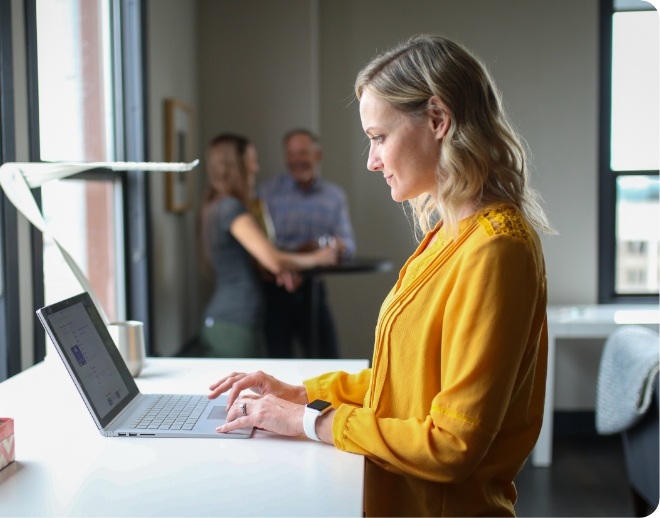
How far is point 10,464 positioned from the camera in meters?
1.09

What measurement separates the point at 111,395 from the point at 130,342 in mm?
379

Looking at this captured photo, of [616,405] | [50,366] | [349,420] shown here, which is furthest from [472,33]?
[349,420]

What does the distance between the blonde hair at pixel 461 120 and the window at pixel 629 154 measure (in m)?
3.04

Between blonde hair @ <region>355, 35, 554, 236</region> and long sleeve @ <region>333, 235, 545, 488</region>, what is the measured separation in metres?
0.11

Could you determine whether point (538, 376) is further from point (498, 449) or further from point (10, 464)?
point (10, 464)

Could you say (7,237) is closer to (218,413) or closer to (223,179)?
(218,413)

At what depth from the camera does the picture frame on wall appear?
10.9 feet

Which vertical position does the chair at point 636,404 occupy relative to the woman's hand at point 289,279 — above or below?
below

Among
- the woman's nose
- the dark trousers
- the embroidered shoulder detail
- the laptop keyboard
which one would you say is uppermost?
the woman's nose

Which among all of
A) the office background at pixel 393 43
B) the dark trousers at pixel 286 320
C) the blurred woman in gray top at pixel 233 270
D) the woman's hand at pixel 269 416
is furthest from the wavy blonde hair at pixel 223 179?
the woman's hand at pixel 269 416

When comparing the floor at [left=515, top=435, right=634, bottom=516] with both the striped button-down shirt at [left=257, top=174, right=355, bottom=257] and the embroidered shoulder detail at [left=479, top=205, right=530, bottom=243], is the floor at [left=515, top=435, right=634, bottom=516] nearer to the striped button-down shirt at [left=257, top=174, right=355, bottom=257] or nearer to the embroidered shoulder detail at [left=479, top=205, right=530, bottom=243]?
the striped button-down shirt at [left=257, top=174, right=355, bottom=257]

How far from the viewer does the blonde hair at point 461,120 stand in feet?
3.47

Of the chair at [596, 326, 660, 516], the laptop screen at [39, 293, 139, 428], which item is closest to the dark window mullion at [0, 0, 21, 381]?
the laptop screen at [39, 293, 139, 428]

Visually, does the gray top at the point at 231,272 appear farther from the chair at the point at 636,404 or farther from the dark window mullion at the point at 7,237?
the chair at the point at 636,404
